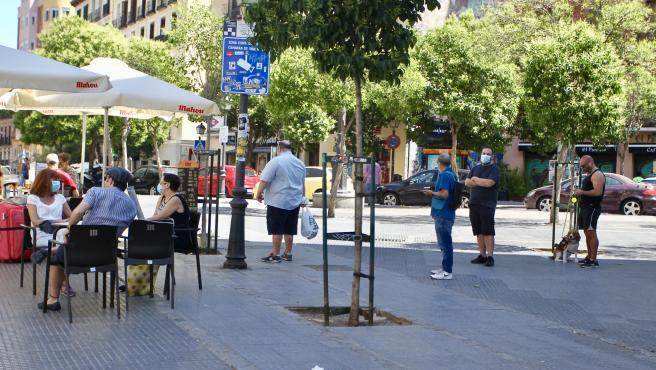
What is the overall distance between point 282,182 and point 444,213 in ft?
7.88

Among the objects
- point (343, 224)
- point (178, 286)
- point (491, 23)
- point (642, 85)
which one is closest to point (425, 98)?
point (491, 23)

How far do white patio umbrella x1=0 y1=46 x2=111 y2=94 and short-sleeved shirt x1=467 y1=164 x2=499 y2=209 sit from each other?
5818 mm

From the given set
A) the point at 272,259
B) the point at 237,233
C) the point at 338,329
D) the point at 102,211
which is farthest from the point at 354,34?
the point at 272,259

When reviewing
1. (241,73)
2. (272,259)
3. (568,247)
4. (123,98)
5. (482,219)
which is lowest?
(272,259)

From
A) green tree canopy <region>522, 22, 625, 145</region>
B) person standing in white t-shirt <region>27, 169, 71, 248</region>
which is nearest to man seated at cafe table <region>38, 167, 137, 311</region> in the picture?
person standing in white t-shirt <region>27, 169, 71, 248</region>

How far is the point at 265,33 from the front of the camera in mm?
9000

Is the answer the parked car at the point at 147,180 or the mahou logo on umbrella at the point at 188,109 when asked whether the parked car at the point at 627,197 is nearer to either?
the parked car at the point at 147,180

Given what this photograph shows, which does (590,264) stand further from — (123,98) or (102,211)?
(102,211)

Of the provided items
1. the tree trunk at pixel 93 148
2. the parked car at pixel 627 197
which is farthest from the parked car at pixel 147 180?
the parked car at pixel 627 197

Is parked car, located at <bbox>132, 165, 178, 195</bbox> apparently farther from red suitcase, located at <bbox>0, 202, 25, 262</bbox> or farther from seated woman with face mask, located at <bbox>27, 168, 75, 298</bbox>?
seated woman with face mask, located at <bbox>27, 168, 75, 298</bbox>

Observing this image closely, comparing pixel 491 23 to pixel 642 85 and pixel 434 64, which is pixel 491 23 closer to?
pixel 434 64

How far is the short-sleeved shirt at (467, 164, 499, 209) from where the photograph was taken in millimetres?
13812

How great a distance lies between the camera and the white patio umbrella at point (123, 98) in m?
12.5

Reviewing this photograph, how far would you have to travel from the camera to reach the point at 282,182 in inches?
524
